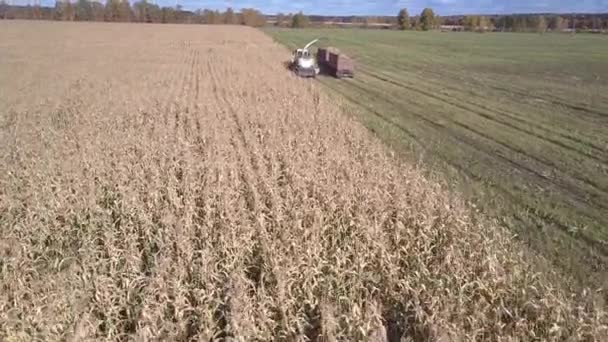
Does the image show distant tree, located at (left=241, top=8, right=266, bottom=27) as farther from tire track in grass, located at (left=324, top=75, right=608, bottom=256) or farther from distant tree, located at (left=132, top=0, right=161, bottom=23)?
tire track in grass, located at (left=324, top=75, right=608, bottom=256)

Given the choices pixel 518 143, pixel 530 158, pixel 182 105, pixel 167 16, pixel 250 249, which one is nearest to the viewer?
pixel 250 249

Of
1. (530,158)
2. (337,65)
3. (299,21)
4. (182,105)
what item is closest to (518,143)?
(530,158)

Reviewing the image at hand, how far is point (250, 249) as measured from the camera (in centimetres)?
568

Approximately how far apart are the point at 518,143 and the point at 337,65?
14503mm

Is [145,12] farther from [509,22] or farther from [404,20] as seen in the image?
[509,22]

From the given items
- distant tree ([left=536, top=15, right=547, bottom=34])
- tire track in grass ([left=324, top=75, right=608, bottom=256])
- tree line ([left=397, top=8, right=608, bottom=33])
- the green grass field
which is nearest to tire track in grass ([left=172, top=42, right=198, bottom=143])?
the green grass field

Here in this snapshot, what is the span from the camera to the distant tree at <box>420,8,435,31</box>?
352 feet

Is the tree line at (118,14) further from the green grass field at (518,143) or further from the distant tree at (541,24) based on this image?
the green grass field at (518,143)

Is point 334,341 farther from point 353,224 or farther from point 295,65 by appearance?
point 295,65

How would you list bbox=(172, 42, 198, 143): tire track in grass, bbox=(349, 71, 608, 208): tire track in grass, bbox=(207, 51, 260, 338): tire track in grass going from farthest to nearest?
bbox=(172, 42, 198, 143): tire track in grass → bbox=(349, 71, 608, 208): tire track in grass → bbox=(207, 51, 260, 338): tire track in grass

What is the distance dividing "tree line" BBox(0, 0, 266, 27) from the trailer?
288ft

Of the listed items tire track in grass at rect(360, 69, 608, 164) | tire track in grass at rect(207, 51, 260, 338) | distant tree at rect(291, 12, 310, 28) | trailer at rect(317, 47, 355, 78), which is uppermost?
distant tree at rect(291, 12, 310, 28)

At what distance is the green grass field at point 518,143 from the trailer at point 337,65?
849 millimetres

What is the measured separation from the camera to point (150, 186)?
744 cm
